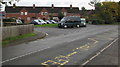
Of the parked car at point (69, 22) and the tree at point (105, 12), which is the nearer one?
the parked car at point (69, 22)

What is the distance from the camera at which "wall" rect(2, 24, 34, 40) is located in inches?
730

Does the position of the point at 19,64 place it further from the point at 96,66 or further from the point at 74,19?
the point at 74,19

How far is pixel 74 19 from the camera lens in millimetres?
43812

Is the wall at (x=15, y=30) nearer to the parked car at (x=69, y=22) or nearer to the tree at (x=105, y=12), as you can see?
the parked car at (x=69, y=22)

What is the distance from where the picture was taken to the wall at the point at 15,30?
18531 millimetres

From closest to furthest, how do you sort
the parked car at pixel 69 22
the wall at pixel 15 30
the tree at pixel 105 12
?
the wall at pixel 15 30, the parked car at pixel 69 22, the tree at pixel 105 12

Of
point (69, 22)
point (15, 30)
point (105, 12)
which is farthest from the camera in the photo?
point (105, 12)

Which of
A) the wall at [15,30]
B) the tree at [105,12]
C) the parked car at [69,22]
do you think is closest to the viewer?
the wall at [15,30]

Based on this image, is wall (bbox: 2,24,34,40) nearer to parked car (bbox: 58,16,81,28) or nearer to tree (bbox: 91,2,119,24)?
parked car (bbox: 58,16,81,28)

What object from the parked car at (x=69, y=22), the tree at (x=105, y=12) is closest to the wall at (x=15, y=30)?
the parked car at (x=69, y=22)

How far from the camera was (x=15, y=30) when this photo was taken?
20812 mm

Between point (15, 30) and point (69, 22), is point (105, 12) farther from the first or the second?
point (15, 30)

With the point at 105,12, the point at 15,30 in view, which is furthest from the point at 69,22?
the point at 105,12

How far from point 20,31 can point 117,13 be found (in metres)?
61.0
